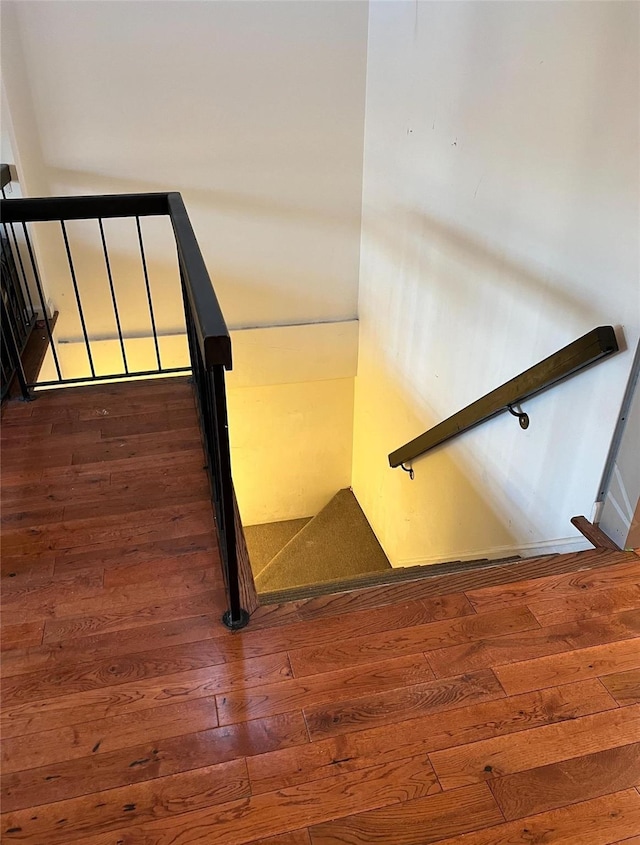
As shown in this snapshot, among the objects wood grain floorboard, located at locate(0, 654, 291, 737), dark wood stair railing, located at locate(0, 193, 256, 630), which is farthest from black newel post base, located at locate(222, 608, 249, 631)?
wood grain floorboard, located at locate(0, 654, 291, 737)

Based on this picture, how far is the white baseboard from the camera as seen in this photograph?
2.25 m

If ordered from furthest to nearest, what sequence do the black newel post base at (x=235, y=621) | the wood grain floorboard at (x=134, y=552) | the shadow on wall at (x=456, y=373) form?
the shadow on wall at (x=456, y=373) → the wood grain floorboard at (x=134, y=552) → the black newel post base at (x=235, y=621)

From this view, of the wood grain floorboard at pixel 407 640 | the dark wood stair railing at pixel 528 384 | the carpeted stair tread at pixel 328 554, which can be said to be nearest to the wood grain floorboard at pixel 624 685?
the wood grain floorboard at pixel 407 640

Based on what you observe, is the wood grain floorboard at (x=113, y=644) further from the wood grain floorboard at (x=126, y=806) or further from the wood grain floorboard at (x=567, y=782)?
the wood grain floorboard at (x=567, y=782)

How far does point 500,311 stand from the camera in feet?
8.71

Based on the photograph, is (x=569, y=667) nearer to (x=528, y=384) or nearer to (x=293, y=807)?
(x=293, y=807)

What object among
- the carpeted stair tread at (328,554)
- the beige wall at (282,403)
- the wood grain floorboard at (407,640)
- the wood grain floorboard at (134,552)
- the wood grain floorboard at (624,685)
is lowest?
the carpeted stair tread at (328,554)

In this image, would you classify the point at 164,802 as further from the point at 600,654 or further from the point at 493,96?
the point at 493,96

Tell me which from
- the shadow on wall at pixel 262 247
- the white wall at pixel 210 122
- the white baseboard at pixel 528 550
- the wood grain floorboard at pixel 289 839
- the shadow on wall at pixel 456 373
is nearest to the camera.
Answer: the wood grain floorboard at pixel 289 839

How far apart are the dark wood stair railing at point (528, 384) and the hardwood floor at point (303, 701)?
652mm

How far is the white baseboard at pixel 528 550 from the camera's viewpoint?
2252 millimetres

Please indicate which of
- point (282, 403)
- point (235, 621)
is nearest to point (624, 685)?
point (235, 621)

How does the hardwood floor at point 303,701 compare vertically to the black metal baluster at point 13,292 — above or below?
below

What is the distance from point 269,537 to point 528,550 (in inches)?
139
